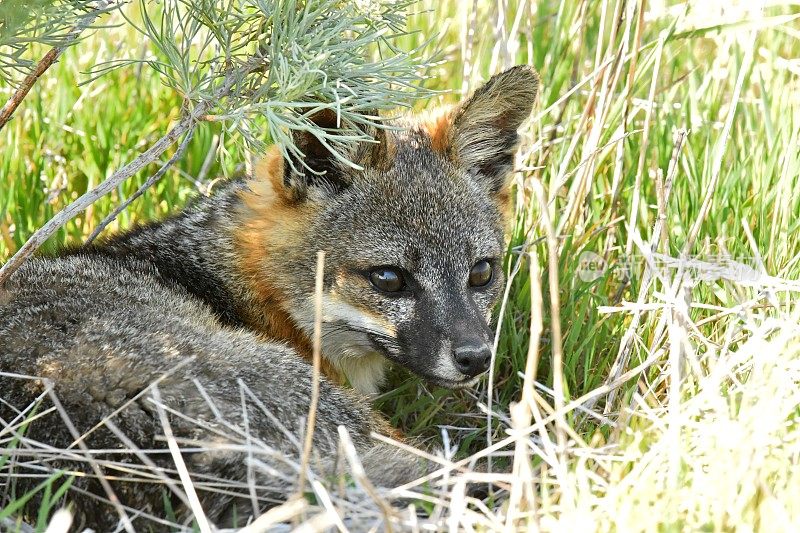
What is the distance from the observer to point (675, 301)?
372 centimetres

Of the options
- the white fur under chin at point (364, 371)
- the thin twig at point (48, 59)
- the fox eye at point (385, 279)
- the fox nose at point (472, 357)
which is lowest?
the white fur under chin at point (364, 371)

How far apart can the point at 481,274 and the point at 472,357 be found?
2.11ft

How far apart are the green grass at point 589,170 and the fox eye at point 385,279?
71cm

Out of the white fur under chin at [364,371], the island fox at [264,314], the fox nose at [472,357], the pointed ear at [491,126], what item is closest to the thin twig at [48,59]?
the island fox at [264,314]

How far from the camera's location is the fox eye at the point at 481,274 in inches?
180

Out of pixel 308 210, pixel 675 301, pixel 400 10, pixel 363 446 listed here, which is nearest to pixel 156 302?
pixel 308 210

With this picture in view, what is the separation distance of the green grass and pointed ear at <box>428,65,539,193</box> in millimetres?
295

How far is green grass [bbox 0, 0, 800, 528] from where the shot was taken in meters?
4.71

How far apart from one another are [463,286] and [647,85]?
2978 mm

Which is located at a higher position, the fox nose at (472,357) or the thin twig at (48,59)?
the thin twig at (48,59)

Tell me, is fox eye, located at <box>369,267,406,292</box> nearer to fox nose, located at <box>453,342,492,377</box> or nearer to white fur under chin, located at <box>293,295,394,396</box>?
white fur under chin, located at <box>293,295,394,396</box>

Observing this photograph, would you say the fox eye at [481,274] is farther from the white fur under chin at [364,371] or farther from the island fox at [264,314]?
the white fur under chin at [364,371]

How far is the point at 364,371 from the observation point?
492cm

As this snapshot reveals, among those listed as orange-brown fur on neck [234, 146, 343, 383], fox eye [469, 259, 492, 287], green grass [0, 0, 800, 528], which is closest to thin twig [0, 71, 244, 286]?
green grass [0, 0, 800, 528]
